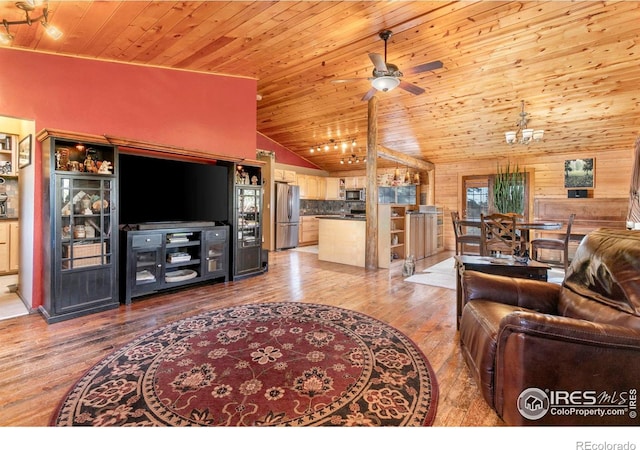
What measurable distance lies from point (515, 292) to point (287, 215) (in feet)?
20.6

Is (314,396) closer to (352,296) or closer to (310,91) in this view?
(352,296)

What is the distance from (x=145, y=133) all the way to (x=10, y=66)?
4.13ft

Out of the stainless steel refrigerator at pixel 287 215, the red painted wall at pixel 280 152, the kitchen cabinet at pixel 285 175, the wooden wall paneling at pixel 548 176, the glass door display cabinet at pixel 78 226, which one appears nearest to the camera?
the glass door display cabinet at pixel 78 226

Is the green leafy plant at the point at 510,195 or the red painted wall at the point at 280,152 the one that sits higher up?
the red painted wall at the point at 280,152

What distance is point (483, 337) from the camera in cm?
165

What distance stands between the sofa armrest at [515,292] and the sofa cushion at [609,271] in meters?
0.09

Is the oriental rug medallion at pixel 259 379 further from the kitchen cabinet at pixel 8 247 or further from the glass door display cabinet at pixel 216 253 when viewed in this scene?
the kitchen cabinet at pixel 8 247

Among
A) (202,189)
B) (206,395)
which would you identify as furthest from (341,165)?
(206,395)

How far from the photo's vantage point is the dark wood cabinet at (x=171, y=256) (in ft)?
11.3

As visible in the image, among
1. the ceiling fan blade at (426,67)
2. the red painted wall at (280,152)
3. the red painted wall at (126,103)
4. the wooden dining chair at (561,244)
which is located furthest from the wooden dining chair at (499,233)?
the red painted wall at (280,152)

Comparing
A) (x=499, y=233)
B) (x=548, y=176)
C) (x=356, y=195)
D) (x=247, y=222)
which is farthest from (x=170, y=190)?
(x=548, y=176)

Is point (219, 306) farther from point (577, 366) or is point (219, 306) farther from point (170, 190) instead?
point (577, 366)

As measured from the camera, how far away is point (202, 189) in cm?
425

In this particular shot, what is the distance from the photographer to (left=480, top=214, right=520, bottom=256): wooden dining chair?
441 centimetres
